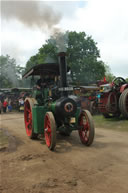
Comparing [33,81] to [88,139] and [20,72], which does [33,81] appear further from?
[20,72]

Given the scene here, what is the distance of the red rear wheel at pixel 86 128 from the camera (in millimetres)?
4496

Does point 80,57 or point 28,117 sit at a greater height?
point 80,57

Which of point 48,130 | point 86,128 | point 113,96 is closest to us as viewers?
point 48,130

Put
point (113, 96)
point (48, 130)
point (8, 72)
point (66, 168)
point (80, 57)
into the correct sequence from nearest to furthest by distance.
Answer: point (66, 168) < point (48, 130) < point (113, 96) < point (80, 57) < point (8, 72)

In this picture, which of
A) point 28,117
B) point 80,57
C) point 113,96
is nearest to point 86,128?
point 28,117

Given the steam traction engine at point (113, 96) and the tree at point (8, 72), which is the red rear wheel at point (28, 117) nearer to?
the steam traction engine at point (113, 96)

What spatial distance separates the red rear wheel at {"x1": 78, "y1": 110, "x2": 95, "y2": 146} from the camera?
450cm

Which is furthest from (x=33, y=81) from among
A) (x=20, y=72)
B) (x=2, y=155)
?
(x=20, y=72)

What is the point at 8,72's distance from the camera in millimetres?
38375

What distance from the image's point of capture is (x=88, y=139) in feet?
15.0

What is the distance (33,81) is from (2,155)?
2832mm

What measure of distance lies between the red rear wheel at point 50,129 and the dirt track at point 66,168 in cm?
17

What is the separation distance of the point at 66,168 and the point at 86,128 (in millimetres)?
1644

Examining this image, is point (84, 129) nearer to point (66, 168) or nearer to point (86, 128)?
point (86, 128)
